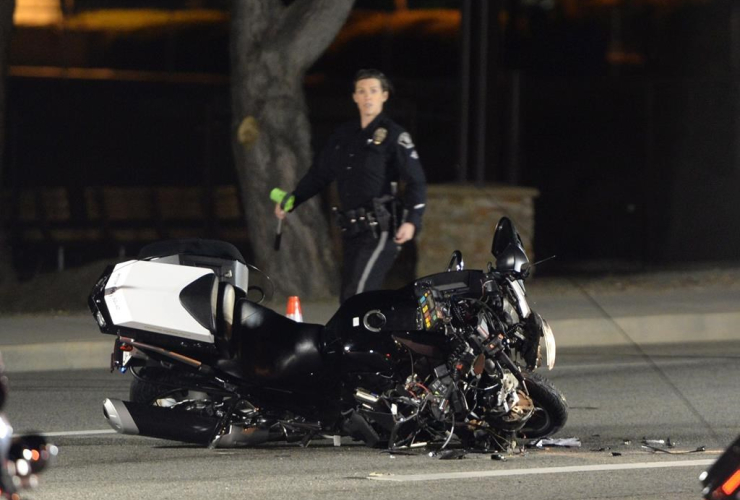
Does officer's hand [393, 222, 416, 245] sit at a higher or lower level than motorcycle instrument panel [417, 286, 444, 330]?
higher

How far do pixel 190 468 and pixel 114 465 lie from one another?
402 mm

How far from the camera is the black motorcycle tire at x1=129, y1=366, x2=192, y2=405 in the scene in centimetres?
713

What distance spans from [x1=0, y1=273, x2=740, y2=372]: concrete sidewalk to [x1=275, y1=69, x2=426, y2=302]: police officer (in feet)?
9.77

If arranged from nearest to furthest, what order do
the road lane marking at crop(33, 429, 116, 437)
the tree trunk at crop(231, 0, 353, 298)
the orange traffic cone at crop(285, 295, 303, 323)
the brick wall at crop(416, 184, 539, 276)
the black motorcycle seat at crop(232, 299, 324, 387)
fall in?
the black motorcycle seat at crop(232, 299, 324, 387) < the road lane marking at crop(33, 429, 116, 437) < the orange traffic cone at crop(285, 295, 303, 323) < the tree trunk at crop(231, 0, 353, 298) < the brick wall at crop(416, 184, 539, 276)

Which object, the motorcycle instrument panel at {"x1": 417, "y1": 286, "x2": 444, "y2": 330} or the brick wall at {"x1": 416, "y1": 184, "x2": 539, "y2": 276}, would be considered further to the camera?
the brick wall at {"x1": 416, "y1": 184, "x2": 539, "y2": 276}

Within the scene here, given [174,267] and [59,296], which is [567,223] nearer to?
[59,296]

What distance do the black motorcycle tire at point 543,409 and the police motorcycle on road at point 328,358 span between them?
0.05m

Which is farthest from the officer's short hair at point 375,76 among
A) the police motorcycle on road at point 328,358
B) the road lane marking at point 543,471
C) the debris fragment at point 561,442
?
the road lane marking at point 543,471

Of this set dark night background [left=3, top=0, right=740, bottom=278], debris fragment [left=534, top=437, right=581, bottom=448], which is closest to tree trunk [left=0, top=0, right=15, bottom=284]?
dark night background [left=3, top=0, right=740, bottom=278]

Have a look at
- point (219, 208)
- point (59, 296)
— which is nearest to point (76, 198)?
point (219, 208)

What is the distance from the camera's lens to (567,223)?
805 inches

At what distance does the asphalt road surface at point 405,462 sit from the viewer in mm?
6641

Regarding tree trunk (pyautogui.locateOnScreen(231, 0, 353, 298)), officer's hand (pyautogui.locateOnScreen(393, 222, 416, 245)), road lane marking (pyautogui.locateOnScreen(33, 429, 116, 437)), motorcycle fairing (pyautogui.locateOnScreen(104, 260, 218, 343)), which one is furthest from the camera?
tree trunk (pyautogui.locateOnScreen(231, 0, 353, 298))

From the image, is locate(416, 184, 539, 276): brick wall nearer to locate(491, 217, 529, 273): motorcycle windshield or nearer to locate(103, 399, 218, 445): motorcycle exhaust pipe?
locate(491, 217, 529, 273): motorcycle windshield
